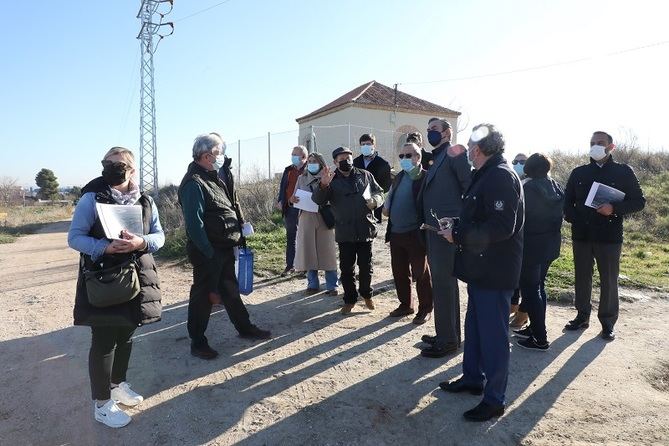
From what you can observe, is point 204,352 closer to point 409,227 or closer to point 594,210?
point 409,227

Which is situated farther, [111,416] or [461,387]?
[461,387]

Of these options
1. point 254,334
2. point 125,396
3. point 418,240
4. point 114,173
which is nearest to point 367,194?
point 418,240

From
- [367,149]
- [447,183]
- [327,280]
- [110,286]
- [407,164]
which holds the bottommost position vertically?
[327,280]

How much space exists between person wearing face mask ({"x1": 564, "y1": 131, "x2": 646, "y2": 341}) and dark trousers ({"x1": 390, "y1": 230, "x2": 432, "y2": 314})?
1590 mm

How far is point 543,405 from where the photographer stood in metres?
3.25

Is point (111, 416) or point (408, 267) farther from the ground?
point (408, 267)

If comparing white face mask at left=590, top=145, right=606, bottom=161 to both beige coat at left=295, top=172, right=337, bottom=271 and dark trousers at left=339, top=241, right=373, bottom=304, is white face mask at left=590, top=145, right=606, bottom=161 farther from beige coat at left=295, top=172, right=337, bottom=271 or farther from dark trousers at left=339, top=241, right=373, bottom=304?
beige coat at left=295, top=172, right=337, bottom=271

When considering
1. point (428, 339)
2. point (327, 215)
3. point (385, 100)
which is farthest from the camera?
point (385, 100)

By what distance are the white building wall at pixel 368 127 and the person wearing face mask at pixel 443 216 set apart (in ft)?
46.4

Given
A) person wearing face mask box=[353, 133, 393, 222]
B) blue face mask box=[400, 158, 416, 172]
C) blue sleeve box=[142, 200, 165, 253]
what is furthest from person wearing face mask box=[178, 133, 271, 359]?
person wearing face mask box=[353, 133, 393, 222]

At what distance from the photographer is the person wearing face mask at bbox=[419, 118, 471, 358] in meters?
3.91

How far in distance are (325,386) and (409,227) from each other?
197cm

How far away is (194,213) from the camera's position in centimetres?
382

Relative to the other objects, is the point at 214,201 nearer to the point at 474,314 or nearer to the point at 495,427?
the point at 474,314
